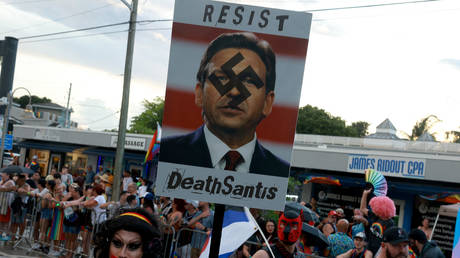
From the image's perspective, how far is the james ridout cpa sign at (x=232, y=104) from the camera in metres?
3.43

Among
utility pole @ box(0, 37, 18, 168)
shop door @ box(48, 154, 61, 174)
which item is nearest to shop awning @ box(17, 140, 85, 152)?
shop door @ box(48, 154, 61, 174)

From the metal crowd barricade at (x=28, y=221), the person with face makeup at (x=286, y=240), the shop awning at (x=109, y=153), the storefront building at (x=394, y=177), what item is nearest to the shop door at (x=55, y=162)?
the shop awning at (x=109, y=153)

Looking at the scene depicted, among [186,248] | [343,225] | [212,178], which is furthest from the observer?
[186,248]

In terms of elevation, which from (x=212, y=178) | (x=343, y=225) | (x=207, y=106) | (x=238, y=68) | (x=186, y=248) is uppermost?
(x=238, y=68)

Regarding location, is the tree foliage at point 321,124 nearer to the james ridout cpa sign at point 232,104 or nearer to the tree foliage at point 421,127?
the tree foliage at point 421,127

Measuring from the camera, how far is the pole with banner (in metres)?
3.43

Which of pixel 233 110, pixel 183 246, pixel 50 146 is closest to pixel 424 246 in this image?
pixel 183 246

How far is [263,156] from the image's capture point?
3.44 metres

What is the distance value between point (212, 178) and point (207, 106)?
462 mm

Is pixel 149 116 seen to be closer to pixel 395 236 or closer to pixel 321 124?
pixel 321 124

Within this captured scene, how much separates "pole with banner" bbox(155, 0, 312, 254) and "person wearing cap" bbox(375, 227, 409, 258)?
2.08 m

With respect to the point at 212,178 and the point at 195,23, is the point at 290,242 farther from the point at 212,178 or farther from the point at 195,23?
the point at 195,23

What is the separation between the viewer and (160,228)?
3.01 m

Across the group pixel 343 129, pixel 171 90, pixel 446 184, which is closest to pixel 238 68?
pixel 171 90
